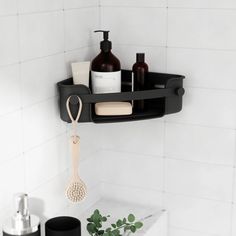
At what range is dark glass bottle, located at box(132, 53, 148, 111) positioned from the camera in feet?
5.14

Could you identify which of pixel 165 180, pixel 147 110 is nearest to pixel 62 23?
pixel 147 110

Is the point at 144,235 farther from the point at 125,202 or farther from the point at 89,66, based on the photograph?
the point at 89,66

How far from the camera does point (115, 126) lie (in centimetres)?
173

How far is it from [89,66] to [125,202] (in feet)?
1.73

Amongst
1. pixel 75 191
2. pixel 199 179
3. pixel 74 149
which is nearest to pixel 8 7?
pixel 74 149

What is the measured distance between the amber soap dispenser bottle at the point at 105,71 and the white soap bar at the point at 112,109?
42 mm

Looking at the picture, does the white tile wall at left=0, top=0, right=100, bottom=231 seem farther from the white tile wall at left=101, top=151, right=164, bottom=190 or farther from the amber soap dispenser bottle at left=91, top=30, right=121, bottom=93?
the white tile wall at left=101, top=151, right=164, bottom=190

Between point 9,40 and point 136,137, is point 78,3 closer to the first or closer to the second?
point 9,40

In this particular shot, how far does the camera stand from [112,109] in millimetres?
1475

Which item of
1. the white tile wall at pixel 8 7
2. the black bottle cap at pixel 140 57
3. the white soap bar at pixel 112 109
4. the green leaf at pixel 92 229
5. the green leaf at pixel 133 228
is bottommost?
the green leaf at pixel 133 228

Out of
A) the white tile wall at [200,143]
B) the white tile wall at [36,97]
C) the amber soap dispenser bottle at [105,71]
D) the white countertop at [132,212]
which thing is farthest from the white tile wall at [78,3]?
the white countertop at [132,212]

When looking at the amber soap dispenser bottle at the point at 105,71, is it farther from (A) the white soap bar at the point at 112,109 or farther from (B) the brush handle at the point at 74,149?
(B) the brush handle at the point at 74,149

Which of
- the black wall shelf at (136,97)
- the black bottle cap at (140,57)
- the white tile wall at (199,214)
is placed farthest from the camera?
the white tile wall at (199,214)

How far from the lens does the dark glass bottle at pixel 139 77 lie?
1566mm
